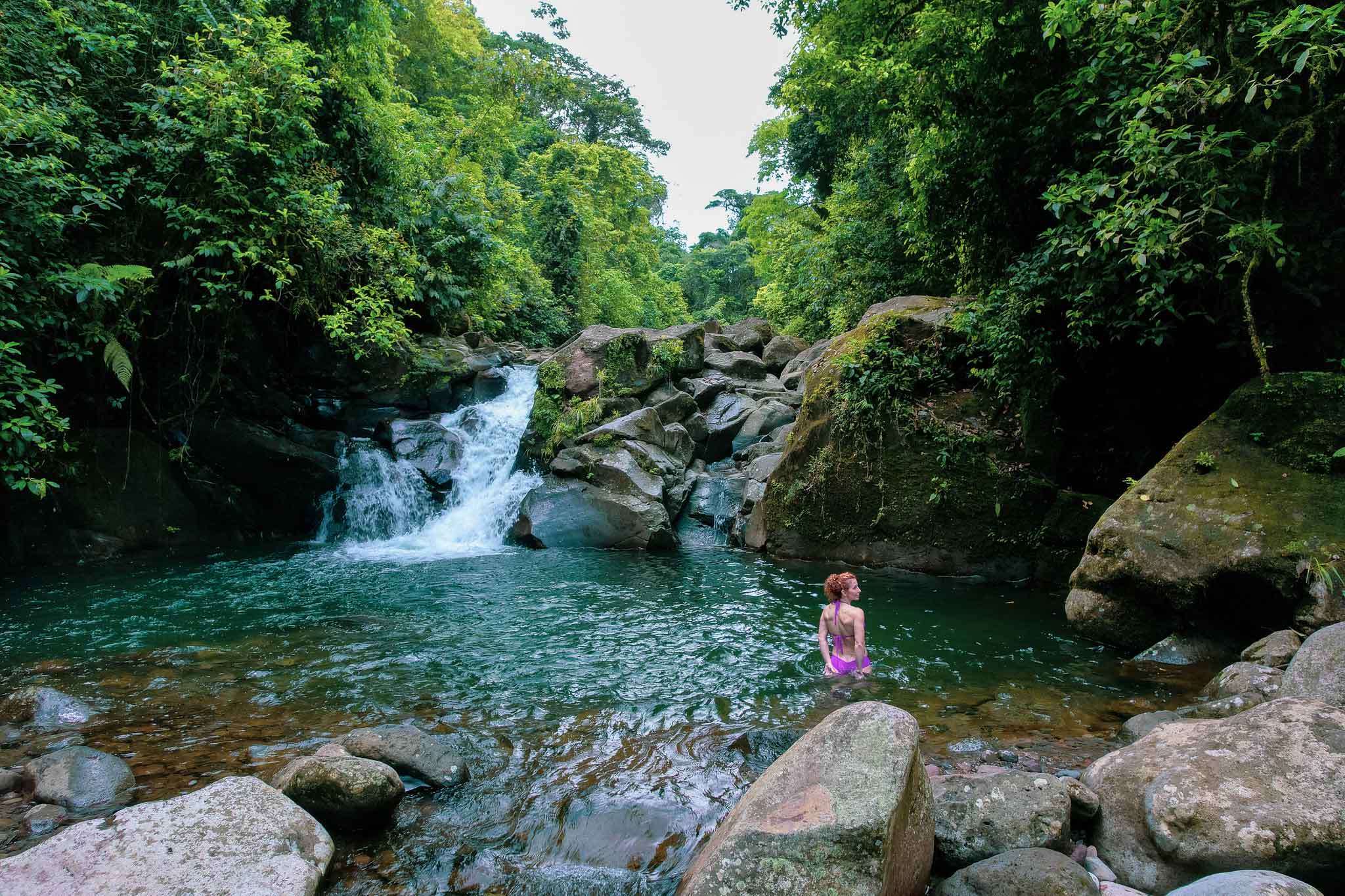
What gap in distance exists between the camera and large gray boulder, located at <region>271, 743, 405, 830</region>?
3.79 metres

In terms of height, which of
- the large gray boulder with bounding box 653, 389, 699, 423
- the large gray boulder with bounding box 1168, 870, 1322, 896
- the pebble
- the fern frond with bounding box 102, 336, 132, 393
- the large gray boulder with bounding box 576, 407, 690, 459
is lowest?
the pebble

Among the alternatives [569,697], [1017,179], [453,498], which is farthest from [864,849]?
[453,498]

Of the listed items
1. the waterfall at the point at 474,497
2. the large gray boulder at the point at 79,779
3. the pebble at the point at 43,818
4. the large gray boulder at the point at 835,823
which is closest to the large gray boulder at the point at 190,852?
the pebble at the point at 43,818

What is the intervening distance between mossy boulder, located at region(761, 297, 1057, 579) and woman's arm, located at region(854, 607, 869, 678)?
465cm

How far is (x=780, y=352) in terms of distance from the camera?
2231cm

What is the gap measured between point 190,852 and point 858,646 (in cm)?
521

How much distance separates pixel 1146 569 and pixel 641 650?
5.06m

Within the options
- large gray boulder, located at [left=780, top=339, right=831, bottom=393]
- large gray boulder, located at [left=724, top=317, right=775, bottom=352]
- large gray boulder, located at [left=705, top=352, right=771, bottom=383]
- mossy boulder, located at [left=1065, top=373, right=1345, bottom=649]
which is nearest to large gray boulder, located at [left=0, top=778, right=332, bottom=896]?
mossy boulder, located at [left=1065, top=373, right=1345, bottom=649]

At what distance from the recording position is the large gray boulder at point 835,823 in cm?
274

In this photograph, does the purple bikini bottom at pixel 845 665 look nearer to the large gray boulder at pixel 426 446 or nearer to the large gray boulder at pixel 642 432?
the large gray boulder at pixel 642 432

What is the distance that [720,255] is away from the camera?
48188 millimetres

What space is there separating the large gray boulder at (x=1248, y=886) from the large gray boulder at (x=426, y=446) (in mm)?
13976

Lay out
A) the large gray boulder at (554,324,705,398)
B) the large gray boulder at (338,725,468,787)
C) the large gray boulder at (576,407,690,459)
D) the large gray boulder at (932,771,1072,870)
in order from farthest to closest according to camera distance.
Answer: the large gray boulder at (554,324,705,398) < the large gray boulder at (576,407,690,459) < the large gray boulder at (338,725,468,787) < the large gray boulder at (932,771,1072,870)

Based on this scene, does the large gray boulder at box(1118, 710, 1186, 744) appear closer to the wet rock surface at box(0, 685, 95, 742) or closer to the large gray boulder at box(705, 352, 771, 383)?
the wet rock surface at box(0, 685, 95, 742)
